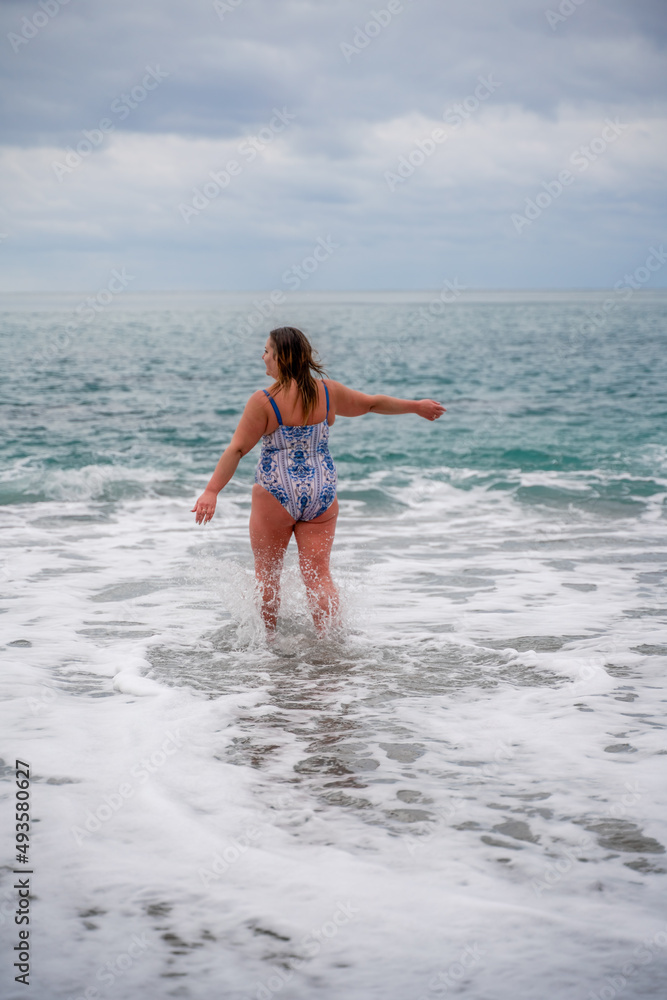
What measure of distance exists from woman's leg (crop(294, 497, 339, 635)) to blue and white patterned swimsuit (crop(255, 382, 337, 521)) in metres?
0.15

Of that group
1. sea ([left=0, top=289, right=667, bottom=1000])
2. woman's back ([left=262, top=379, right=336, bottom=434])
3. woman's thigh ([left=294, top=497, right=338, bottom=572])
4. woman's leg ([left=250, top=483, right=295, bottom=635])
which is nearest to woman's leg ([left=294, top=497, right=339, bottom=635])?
woman's thigh ([left=294, top=497, right=338, bottom=572])

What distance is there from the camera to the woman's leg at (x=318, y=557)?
504 cm

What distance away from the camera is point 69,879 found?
284cm

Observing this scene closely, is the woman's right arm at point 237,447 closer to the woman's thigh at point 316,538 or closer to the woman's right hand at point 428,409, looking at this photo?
the woman's thigh at point 316,538

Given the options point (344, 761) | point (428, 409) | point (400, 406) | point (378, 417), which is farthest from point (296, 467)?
point (378, 417)

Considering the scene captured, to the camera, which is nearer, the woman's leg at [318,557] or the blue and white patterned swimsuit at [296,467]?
the blue and white patterned swimsuit at [296,467]

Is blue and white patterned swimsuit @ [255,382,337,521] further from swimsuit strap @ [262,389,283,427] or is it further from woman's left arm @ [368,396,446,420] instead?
woman's left arm @ [368,396,446,420]

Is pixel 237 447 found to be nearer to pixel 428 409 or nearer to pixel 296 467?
pixel 296 467

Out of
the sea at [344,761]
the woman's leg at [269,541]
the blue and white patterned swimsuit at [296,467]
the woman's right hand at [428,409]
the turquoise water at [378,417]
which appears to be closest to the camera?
the sea at [344,761]

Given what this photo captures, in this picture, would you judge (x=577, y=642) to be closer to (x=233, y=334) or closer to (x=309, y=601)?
(x=309, y=601)

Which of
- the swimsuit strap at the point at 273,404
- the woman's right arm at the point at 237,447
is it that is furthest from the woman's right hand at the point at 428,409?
the woman's right arm at the point at 237,447

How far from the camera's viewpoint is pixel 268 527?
502cm

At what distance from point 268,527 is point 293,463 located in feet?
1.46

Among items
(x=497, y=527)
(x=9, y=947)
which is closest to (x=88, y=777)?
(x=9, y=947)
